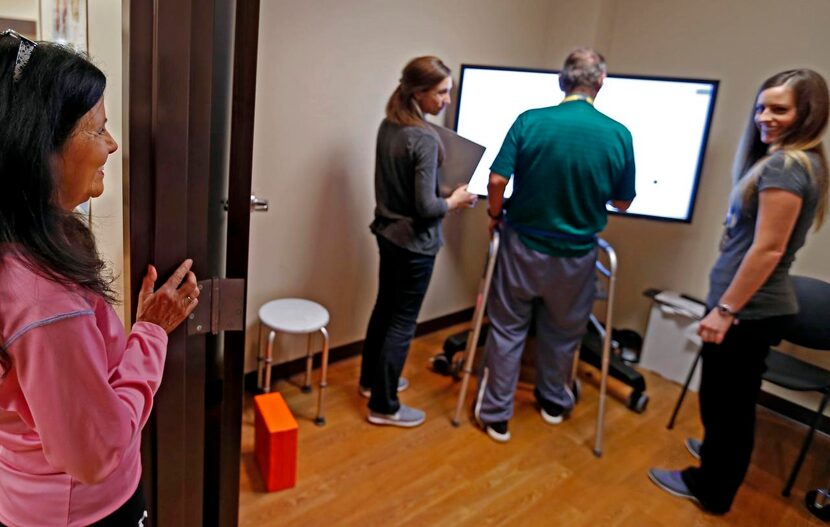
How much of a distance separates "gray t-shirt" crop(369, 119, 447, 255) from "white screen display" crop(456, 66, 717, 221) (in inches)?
15.7

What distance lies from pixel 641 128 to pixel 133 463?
92.6 inches

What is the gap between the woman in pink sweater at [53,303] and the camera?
2.39 feet

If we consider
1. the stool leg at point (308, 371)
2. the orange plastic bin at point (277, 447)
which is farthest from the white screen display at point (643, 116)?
the orange plastic bin at point (277, 447)

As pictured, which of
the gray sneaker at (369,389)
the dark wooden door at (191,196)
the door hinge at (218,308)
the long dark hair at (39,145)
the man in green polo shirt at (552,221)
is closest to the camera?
the long dark hair at (39,145)

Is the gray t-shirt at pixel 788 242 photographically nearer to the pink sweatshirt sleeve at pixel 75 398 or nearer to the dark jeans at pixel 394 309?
the dark jeans at pixel 394 309

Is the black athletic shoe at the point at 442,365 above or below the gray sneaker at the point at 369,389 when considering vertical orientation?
above

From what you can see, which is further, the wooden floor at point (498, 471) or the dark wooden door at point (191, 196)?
the wooden floor at point (498, 471)

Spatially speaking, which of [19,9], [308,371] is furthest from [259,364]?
[19,9]

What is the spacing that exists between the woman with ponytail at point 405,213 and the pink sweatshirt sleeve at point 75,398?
5.11 ft

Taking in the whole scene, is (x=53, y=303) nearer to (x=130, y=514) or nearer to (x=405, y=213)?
(x=130, y=514)

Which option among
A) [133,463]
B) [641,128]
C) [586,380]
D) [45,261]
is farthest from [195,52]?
[586,380]

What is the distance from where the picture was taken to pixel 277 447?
6.62ft

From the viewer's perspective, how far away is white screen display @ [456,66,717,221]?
2.52 m

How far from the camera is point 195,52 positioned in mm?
920
